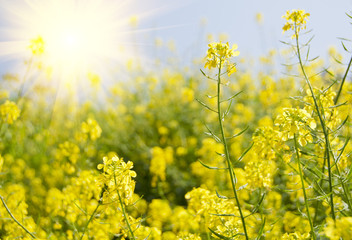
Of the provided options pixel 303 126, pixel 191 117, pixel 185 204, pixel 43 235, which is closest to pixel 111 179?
pixel 303 126

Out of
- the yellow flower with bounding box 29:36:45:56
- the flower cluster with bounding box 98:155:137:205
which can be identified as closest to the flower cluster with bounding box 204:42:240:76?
the flower cluster with bounding box 98:155:137:205

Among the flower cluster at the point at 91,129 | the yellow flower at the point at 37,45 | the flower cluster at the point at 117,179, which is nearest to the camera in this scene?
the flower cluster at the point at 117,179

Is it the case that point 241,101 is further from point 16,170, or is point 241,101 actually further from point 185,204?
point 16,170

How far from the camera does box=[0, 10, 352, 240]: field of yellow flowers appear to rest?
1461 mm

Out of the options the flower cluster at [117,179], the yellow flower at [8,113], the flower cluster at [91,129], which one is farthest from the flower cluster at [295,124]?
the yellow flower at [8,113]

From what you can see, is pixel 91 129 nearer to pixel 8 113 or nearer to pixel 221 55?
pixel 8 113

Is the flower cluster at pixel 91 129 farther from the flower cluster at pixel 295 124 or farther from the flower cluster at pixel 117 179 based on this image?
the flower cluster at pixel 295 124

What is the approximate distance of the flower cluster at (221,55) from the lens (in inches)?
57.1

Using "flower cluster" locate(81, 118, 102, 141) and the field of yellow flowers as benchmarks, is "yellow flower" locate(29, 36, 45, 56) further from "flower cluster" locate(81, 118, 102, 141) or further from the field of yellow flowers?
"flower cluster" locate(81, 118, 102, 141)

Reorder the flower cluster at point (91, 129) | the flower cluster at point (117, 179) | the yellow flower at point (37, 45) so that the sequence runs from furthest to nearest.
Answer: the flower cluster at point (91, 129) → the yellow flower at point (37, 45) → the flower cluster at point (117, 179)

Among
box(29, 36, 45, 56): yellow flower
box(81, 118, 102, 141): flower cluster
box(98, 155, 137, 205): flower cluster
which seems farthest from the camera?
box(81, 118, 102, 141): flower cluster

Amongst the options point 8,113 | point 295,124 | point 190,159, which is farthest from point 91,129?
point 295,124

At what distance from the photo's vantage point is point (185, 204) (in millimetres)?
3783

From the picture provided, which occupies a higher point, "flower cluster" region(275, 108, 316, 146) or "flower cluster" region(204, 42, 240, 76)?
"flower cluster" region(204, 42, 240, 76)
